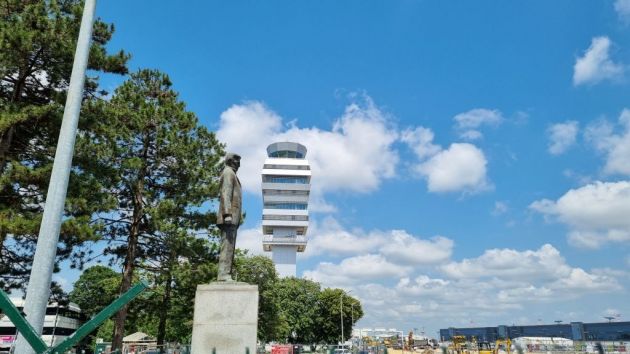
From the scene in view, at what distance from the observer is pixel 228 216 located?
9.40 m

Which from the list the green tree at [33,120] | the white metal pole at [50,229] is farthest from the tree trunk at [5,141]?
the white metal pole at [50,229]

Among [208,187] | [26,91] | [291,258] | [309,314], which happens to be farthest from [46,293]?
[291,258]

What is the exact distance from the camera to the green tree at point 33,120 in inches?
563

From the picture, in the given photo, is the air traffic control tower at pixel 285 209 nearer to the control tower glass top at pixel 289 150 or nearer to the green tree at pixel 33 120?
the control tower glass top at pixel 289 150

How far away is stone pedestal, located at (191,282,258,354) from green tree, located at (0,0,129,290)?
817 centimetres

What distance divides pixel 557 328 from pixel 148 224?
124035 mm

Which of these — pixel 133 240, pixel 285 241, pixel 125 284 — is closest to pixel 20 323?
pixel 125 284

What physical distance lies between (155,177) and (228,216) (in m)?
14.2

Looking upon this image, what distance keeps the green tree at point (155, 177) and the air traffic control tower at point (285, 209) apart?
75445 millimetres

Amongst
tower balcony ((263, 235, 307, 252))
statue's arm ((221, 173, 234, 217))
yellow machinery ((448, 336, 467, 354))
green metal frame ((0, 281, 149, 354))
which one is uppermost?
tower balcony ((263, 235, 307, 252))

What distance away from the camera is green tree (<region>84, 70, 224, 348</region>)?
66.6 ft

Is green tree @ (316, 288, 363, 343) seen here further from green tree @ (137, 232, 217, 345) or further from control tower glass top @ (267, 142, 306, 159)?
control tower glass top @ (267, 142, 306, 159)

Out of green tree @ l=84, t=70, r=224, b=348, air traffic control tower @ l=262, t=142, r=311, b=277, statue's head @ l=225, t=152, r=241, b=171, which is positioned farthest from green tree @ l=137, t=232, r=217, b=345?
air traffic control tower @ l=262, t=142, r=311, b=277

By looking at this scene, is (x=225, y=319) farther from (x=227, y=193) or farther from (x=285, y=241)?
(x=285, y=241)
